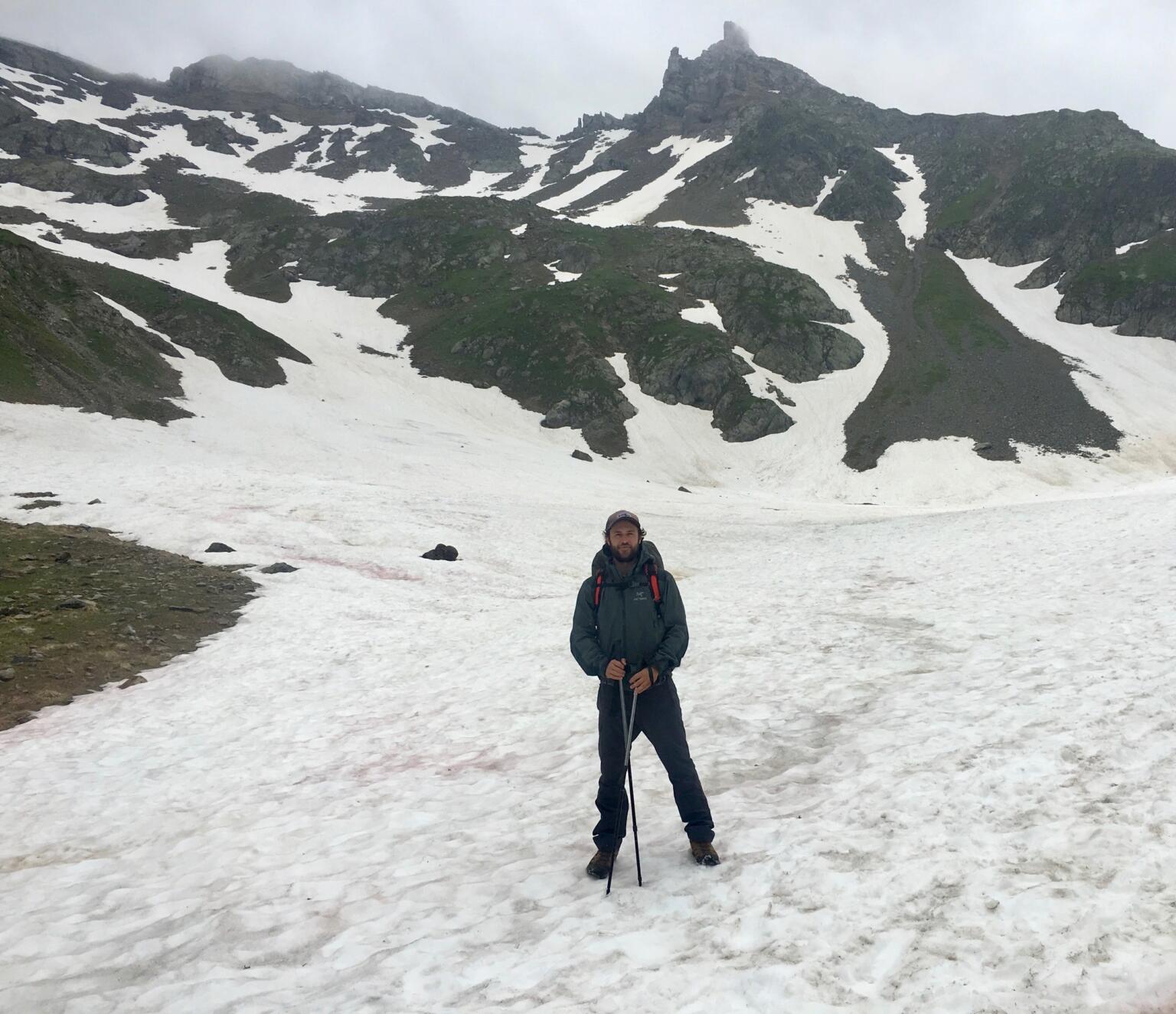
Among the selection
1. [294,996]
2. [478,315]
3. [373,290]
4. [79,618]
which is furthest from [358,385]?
[294,996]

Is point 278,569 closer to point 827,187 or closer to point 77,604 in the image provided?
point 77,604

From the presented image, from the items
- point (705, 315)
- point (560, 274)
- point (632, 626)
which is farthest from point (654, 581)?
point (560, 274)

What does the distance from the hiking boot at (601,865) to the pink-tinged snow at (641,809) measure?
17cm

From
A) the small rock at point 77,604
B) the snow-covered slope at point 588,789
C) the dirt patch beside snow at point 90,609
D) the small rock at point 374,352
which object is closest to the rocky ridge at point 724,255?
the small rock at point 374,352

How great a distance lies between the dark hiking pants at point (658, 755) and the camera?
7047 mm

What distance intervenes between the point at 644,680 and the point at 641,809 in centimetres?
288

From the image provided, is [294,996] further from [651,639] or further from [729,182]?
[729,182]

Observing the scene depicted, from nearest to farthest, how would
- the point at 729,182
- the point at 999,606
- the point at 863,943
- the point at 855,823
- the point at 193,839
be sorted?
the point at 863,943 < the point at 855,823 < the point at 193,839 < the point at 999,606 < the point at 729,182

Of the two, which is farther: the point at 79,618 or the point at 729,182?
the point at 729,182

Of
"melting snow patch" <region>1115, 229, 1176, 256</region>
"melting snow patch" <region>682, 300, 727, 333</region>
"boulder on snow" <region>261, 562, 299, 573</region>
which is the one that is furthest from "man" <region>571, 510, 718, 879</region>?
"melting snow patch" <region>1115, 229, 1176, 256</region>

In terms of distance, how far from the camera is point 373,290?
117750mm

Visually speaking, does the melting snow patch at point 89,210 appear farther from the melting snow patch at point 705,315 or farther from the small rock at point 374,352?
the melting snow patch at point 705,315

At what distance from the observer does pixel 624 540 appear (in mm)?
6984

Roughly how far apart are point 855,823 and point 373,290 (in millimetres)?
124231
